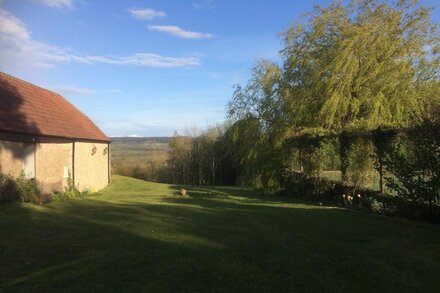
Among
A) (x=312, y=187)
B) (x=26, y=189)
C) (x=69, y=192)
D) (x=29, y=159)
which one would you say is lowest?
(x=69, y=192)

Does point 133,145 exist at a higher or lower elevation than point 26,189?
higher

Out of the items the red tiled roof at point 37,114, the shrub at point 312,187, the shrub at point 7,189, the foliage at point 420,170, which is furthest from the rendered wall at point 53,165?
the foliage at point 420,170

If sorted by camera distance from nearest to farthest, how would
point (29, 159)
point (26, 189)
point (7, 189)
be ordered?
point (7, 189), point (26, 189), point (29, 159)

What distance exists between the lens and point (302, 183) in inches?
743

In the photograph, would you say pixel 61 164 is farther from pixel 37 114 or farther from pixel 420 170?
pixel 420 170

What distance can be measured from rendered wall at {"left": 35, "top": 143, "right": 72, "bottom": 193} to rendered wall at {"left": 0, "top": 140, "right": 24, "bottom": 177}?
144cm

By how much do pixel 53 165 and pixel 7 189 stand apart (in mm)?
4550

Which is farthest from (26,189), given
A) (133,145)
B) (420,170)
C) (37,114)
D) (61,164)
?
(133,145)

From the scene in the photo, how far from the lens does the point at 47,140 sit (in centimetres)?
1945

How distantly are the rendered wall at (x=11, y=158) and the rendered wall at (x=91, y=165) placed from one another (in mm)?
5905

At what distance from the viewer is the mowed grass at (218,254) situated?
584 centimetres

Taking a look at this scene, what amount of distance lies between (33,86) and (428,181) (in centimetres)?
2044

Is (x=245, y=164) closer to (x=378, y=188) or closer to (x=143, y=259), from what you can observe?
(x=378, y=188)

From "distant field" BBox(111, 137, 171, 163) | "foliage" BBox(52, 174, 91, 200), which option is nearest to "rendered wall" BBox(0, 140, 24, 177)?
"foliage" BBox(52, 174, 91, 200)
